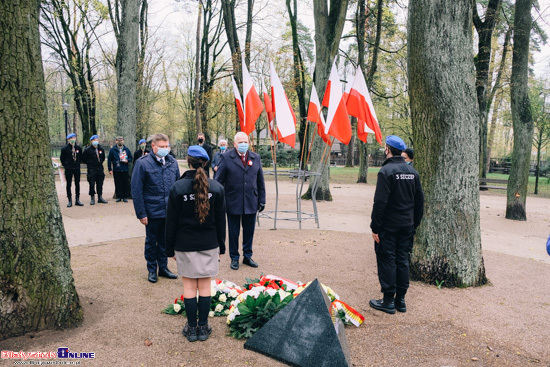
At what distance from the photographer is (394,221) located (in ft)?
14.3

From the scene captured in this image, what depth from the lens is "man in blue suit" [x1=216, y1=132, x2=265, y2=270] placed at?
5.84 m

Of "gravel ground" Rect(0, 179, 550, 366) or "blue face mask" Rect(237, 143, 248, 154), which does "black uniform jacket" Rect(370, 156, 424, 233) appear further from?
"blue face mask" Rect(237, 143, 248, 154)

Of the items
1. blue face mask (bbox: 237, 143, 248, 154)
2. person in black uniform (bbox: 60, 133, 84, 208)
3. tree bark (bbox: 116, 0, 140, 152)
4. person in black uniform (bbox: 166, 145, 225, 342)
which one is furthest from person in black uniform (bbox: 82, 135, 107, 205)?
person in black uniform (bbox: 166, 145, 225, 342)

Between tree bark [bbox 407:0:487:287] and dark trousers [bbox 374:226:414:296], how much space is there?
1.07m

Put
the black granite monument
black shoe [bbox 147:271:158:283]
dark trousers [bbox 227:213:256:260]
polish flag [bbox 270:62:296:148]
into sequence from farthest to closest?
polish flag [bbox 270:62:296:148], dark trousers [bbox 227:213:256:260], black shoe [bbox 147:271:158:283], the black granite monument

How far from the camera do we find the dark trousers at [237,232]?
5.80 metres

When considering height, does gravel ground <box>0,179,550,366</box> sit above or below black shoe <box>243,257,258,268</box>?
below

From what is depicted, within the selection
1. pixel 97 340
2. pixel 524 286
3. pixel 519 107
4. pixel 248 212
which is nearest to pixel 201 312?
pixel 97 340

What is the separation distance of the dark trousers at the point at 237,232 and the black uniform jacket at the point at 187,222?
2.25 m

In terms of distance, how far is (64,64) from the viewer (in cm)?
2564

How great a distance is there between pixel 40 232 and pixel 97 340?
113 cm

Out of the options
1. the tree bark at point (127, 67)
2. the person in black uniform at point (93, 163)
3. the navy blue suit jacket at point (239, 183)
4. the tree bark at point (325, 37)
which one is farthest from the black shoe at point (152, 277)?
the tree bark at point (127, 67)

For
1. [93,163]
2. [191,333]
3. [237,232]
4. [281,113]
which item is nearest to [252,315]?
[191,333]

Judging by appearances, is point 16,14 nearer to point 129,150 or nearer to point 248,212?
point 248,212
